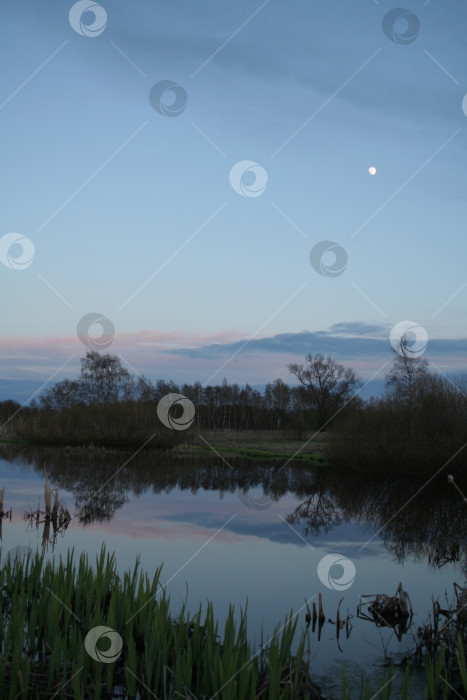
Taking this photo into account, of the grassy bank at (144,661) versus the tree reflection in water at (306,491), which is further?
the tree reflection in water at (306,491)

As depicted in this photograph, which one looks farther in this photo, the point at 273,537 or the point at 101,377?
the point at 101,377

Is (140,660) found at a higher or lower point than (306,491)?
lower

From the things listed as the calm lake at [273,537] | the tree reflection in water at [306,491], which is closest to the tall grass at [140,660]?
the calm lake at [273,537]

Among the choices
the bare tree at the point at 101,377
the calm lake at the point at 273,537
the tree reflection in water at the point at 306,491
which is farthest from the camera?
the bare tree at the point at 101,377

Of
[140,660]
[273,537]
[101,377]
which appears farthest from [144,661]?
[101,377]

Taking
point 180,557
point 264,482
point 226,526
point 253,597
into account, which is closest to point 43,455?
point 264,482

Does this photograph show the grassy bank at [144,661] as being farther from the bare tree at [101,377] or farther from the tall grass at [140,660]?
the bare tree at [101,377]

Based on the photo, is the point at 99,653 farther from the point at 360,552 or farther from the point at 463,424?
the point at 463,424

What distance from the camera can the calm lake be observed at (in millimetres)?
8211

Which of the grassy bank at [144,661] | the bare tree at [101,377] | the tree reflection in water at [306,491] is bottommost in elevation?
the grassy bank at [144,661]

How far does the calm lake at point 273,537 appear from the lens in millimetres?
8211

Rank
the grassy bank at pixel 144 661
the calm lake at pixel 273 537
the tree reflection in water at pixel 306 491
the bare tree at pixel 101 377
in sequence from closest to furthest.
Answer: the grassy bank at pixel 144 661
the calm lake at pixel 273 537
the tree reflection in water at pixel 306 491
the bare tree at pixel 101 377

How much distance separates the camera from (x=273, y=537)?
1420 cm

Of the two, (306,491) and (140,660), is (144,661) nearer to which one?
(140,660)
